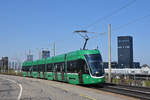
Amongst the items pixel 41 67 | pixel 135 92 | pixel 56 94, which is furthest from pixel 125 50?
pixel 56 94

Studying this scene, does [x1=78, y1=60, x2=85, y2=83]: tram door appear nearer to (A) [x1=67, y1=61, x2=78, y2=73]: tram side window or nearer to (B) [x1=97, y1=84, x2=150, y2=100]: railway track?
(A) [x1=67, y1=61, x2=78, y2=73]: tram side window

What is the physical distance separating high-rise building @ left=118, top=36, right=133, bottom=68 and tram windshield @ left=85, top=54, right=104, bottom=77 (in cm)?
10692

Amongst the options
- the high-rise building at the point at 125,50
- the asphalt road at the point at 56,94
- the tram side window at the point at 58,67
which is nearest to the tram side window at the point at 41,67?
the tram side window at the point at 58,67

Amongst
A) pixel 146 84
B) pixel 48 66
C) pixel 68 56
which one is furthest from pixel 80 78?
pixel 48 66

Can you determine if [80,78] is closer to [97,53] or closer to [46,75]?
[97,53]

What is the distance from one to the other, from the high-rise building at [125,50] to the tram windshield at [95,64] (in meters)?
107

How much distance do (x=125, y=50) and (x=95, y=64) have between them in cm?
12139

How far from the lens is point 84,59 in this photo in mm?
25578

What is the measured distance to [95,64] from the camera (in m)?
25.0

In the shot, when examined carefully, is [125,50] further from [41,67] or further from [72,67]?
[72,67]

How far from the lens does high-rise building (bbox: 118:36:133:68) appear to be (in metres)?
135

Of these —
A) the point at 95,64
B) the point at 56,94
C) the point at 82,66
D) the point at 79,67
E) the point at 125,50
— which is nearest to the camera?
the point at 56,94

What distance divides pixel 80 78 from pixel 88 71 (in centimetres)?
148

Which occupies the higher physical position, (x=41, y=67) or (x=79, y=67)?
(x=79, y=67)
